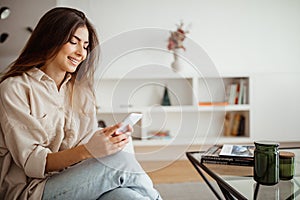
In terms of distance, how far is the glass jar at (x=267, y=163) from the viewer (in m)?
1.34

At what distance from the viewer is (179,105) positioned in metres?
3.58

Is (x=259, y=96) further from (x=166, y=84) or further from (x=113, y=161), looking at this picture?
(x=113, y=161)

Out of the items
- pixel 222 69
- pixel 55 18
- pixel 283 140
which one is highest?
pixel 55 18

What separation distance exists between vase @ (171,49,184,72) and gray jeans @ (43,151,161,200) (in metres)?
2.20

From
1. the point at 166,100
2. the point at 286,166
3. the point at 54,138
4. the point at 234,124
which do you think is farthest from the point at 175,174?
the point at 54,138

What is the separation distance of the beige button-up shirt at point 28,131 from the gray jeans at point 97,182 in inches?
2.4

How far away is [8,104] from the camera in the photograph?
1.27m

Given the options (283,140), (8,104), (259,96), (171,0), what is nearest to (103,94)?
(171,0)

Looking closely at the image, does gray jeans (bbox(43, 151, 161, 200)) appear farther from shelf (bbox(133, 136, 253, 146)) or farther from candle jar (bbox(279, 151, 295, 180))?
shelf (bbox(133, 136, 253, 146))

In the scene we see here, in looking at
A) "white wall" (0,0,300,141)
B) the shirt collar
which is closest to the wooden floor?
"white wall" (0,0,300,141)

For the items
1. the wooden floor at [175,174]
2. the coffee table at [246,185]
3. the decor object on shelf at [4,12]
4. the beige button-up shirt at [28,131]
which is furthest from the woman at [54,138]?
the decor object on shelf at [4,12]

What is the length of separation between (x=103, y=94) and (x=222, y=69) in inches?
43.8

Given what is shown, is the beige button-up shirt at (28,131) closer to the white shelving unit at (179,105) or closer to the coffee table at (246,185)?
the coffee table at (246,185)

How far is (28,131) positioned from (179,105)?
2392 mm
